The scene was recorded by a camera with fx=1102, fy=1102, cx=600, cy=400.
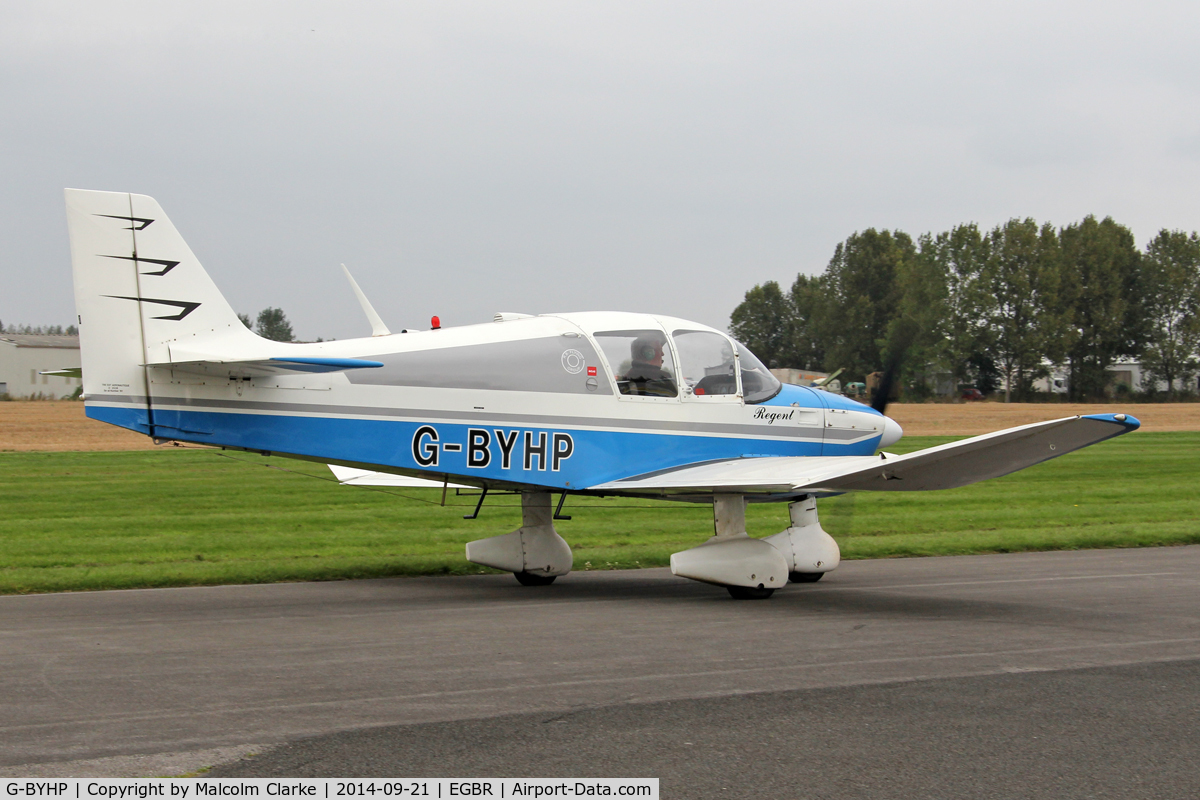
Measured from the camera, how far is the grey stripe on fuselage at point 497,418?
10.4 metres

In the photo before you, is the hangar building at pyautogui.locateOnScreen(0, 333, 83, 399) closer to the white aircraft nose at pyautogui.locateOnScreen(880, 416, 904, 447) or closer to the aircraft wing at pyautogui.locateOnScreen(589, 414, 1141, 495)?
the white aircraft nose at pyautogui.locateOnScreen(880, 416, 904, 447)

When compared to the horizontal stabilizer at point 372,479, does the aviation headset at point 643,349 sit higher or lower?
higher

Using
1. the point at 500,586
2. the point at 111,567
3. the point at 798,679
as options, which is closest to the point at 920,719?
the point at 798,679

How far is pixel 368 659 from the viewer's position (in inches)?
308

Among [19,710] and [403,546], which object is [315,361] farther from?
[403,546]

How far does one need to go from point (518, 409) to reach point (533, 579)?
2540mm

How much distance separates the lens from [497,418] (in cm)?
1118

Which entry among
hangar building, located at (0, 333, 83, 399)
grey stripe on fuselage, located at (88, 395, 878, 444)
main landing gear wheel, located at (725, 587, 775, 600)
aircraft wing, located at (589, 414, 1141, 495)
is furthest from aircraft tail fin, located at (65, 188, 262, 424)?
hangar building, located at (0, 333, 83, 399)

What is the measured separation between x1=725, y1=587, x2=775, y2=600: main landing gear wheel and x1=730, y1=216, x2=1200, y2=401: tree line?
55016 mm

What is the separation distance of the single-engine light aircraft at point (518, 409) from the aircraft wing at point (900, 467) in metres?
0.03

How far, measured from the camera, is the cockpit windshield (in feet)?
41.5

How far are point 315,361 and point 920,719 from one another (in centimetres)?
649

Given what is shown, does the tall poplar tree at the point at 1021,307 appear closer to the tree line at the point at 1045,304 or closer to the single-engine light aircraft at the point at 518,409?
the tree line at the point at 1045,304

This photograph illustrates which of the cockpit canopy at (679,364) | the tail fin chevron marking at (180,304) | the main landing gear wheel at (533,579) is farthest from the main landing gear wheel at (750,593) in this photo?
the tail fin chevron marking at (180,304)
